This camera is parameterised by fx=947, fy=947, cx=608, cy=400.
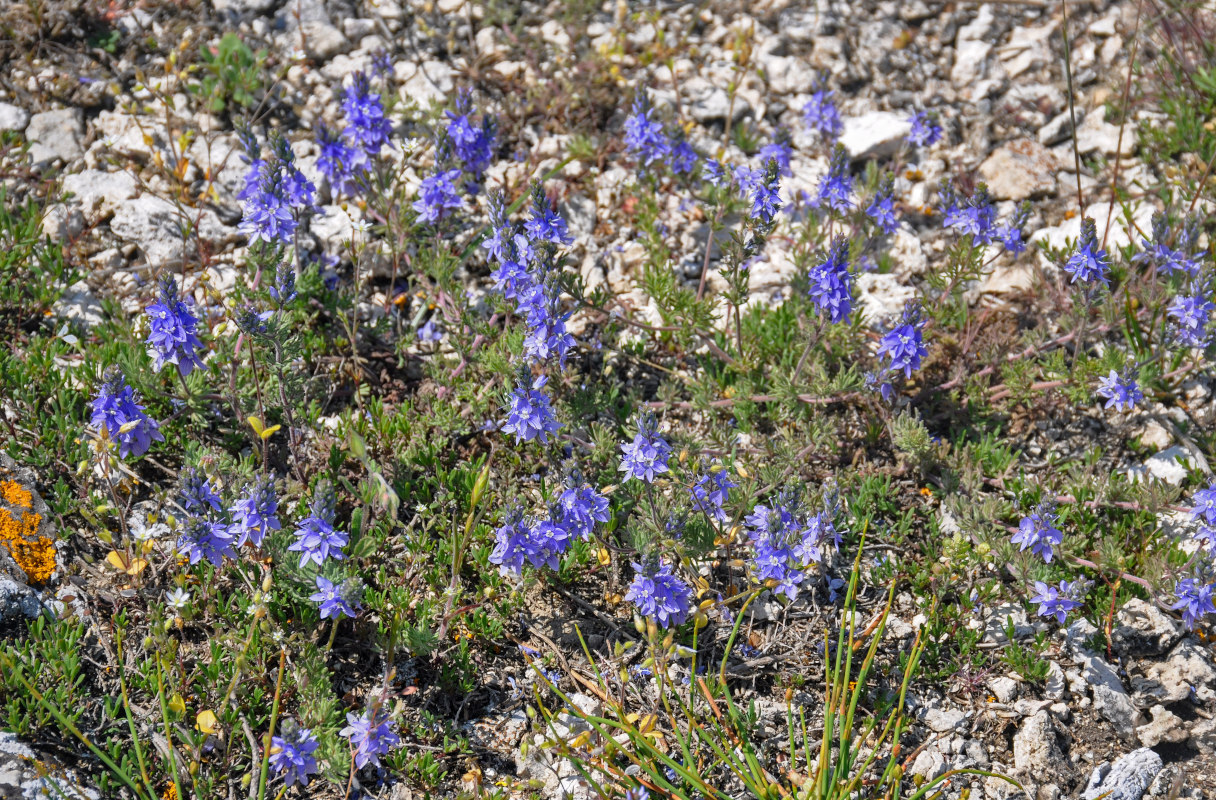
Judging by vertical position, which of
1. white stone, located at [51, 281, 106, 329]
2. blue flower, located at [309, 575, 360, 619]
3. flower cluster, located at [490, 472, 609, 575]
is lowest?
blue flower, located at [309, 575, 360, 619]

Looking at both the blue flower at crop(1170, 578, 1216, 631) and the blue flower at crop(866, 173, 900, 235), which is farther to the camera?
the blue flower at crop(866, 173, 900, 235)

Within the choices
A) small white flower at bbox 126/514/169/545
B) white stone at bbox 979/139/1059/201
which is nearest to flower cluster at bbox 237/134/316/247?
small white flower at bbox 126/514/169/545

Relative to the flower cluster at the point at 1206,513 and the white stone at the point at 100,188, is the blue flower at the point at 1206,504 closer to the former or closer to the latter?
the flower cluster at the point at 1206,513

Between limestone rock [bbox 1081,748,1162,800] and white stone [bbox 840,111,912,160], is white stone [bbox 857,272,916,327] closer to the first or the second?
white stone [bbox 840,111,912,160]

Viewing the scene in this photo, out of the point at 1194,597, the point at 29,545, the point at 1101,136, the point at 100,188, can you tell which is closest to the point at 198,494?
the point at 29,545

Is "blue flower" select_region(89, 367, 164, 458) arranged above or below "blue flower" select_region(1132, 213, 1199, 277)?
below

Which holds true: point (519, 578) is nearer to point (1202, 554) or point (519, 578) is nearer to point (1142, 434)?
point (1202, 554)

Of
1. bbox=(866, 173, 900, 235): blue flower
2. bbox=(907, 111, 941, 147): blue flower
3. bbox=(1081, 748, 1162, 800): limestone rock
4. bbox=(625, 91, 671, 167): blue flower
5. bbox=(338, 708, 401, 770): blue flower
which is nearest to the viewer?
bbox=(338, 708, 401, 770): blue flower

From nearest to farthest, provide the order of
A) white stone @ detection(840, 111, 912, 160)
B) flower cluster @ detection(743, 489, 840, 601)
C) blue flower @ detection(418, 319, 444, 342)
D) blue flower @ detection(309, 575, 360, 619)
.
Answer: blue flower @ detection(309, 575, 360, 619), flower cluster @ detection(743, 489, 840, 601), blue flower @ detection(418, 319, 444, 342), white stone @ detection(840, 111, 912, 160)
